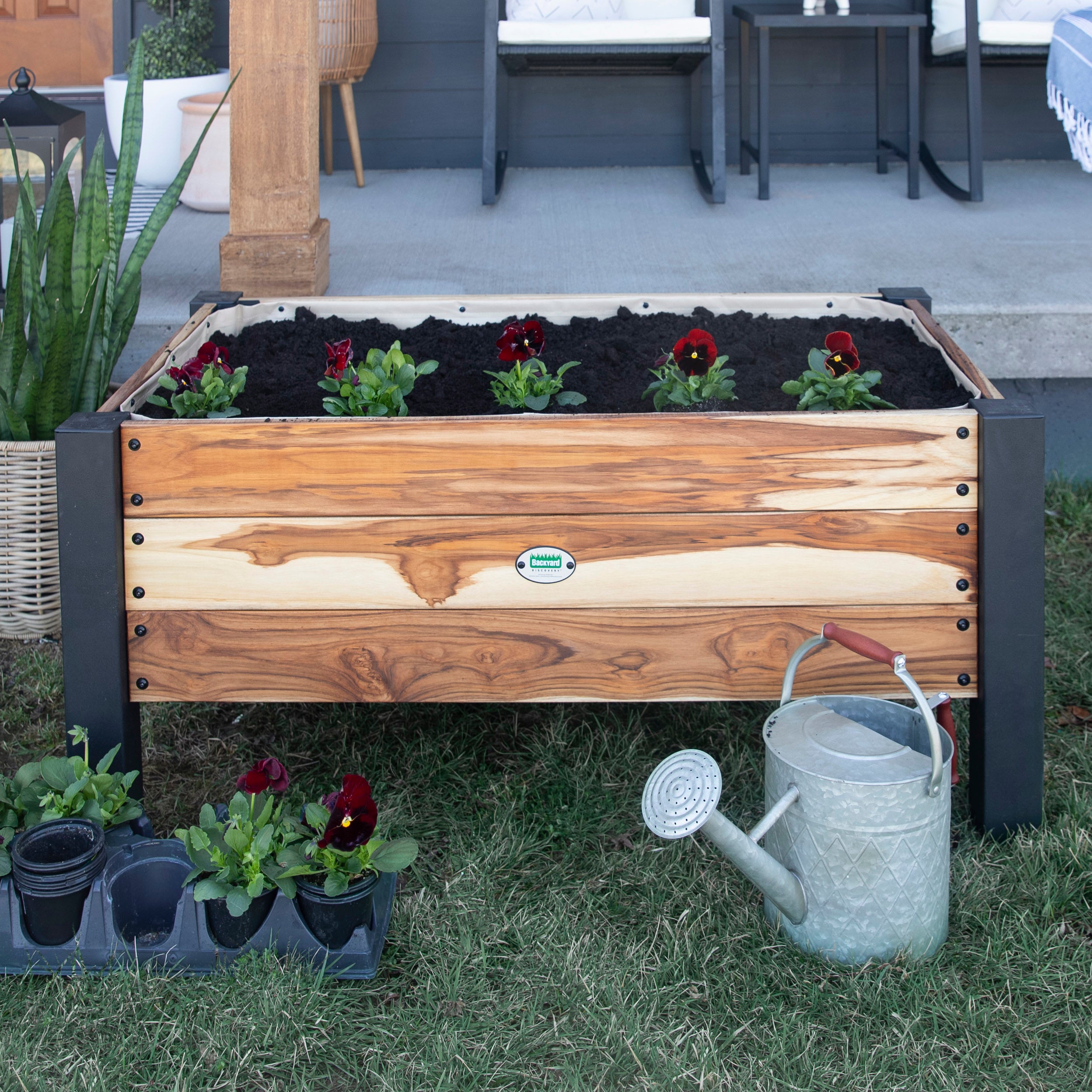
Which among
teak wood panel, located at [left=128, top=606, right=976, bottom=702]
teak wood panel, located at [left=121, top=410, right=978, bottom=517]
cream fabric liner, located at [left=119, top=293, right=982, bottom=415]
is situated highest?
cream fabric liner, located at [left=119, top=293, right=982, bottom=415]

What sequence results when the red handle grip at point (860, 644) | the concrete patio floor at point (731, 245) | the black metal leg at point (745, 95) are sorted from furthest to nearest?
1. the black metal leg at point (745, 95)
2. the concrete patio floor at point (731, 245)
3. the red handle grip at point (860, 644)

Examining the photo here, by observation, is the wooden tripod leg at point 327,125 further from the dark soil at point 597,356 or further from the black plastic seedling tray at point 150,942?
the black plastic seedling tray at point 150,942

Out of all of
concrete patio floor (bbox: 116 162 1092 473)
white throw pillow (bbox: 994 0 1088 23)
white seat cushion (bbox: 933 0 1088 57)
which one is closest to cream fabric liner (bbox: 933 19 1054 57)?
white seat cushion (bbox: 933 0 1088 57)

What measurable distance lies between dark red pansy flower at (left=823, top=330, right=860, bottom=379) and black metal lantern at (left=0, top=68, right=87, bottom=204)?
1.55 m

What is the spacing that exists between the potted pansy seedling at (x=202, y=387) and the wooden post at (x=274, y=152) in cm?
58

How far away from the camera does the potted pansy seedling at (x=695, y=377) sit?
5.90 ft

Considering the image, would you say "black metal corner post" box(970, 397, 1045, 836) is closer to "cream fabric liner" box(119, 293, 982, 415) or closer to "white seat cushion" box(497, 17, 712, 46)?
"cream fabric liner" box(119, 293, 982, 415)

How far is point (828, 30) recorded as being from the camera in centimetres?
421

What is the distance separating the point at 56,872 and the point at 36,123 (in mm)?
1584

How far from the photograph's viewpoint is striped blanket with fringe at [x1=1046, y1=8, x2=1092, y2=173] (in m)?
3.07

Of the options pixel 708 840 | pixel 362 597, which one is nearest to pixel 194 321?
pixel 362 597

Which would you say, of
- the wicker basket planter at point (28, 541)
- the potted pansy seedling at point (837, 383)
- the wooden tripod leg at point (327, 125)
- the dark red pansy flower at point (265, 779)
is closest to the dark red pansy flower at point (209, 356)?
the wicker basket planter at point (28, 541)

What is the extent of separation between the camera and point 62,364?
209 centimetres

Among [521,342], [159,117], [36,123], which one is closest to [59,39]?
[159,117]
